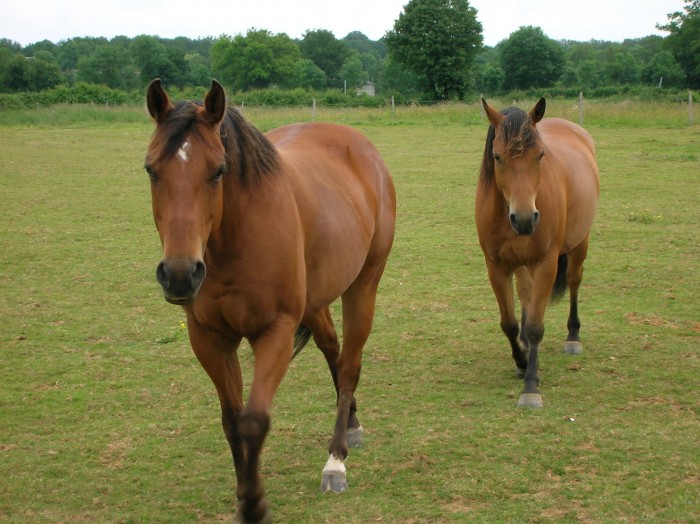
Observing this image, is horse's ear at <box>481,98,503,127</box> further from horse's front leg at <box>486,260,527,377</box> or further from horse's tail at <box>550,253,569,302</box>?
horse's tail at <box>550,253,569,302</box>

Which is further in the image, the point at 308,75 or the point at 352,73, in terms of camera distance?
the point at 352,73

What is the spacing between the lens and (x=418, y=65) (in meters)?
47.3

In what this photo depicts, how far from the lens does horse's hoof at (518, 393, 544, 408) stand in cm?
466

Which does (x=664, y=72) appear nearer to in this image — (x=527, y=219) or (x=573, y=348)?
(x=573, y=348)

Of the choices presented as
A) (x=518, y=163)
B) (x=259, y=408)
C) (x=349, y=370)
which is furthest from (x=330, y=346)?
(x=518, y=163)

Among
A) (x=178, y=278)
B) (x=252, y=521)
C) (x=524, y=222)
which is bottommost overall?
(x=252, y=521)

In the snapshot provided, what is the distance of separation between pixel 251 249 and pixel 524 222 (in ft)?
6.89

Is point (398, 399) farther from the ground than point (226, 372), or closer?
closer

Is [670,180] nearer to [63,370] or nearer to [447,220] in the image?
[447,220]

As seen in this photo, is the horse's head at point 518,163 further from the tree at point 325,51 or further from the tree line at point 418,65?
the tree at point 325,51

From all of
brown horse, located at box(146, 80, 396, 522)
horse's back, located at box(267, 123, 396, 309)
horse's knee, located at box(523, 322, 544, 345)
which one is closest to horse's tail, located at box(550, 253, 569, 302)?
horse's knee, located at box(523, 322, 544, 345)

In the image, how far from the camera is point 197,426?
4.38m

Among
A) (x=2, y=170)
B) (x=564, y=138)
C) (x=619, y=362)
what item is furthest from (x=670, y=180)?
(x=2, y=170)

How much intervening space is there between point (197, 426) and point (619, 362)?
307 centimetres
